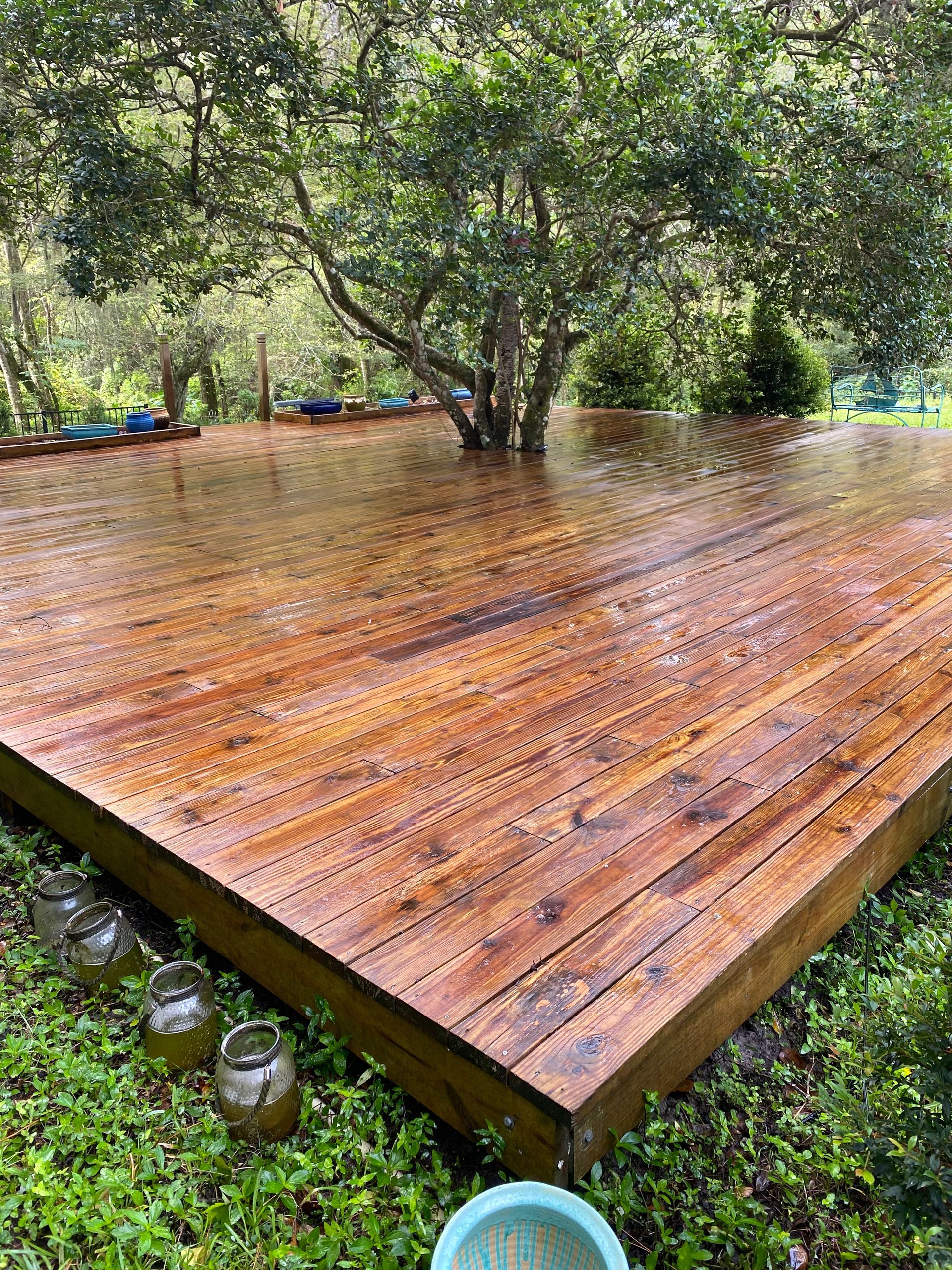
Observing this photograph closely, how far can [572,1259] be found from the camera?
1135 millimetres

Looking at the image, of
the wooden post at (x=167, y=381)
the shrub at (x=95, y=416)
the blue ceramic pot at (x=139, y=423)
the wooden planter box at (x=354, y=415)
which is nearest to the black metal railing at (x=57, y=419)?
the shrub at (x=95, y=416)

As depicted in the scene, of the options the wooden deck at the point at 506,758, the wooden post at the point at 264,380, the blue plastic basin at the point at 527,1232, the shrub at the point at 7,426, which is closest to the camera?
the blue plastic basin at the point at 527,1232

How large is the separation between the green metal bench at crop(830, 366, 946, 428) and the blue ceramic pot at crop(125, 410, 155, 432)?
6.79m

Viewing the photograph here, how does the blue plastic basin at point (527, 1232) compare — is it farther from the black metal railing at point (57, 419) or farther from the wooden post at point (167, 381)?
the black metal railing at point (57, 419)

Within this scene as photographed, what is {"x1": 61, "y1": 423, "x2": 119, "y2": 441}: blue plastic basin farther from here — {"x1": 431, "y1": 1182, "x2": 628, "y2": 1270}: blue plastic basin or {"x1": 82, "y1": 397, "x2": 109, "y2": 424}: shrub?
{"x1": 431, "y1": 1182, "x2": 628, "y2": 1270}: blue plastic basin

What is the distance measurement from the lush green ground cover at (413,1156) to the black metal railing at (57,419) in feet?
25.7

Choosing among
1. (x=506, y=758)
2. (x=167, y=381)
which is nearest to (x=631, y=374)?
(x=167, y=381)

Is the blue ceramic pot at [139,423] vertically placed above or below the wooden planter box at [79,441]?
above

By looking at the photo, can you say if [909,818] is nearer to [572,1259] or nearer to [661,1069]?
[661,1069]

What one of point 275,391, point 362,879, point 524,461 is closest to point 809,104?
point 524,461

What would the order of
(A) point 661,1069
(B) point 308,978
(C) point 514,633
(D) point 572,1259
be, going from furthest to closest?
(C) point 514,633, (B) point 308,978, (A) point 661,1069, (D) point 572,1259

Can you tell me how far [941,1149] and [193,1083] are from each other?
118cm

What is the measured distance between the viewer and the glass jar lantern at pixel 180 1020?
1520mm

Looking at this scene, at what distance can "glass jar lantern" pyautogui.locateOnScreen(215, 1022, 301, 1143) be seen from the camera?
54.4 inches
